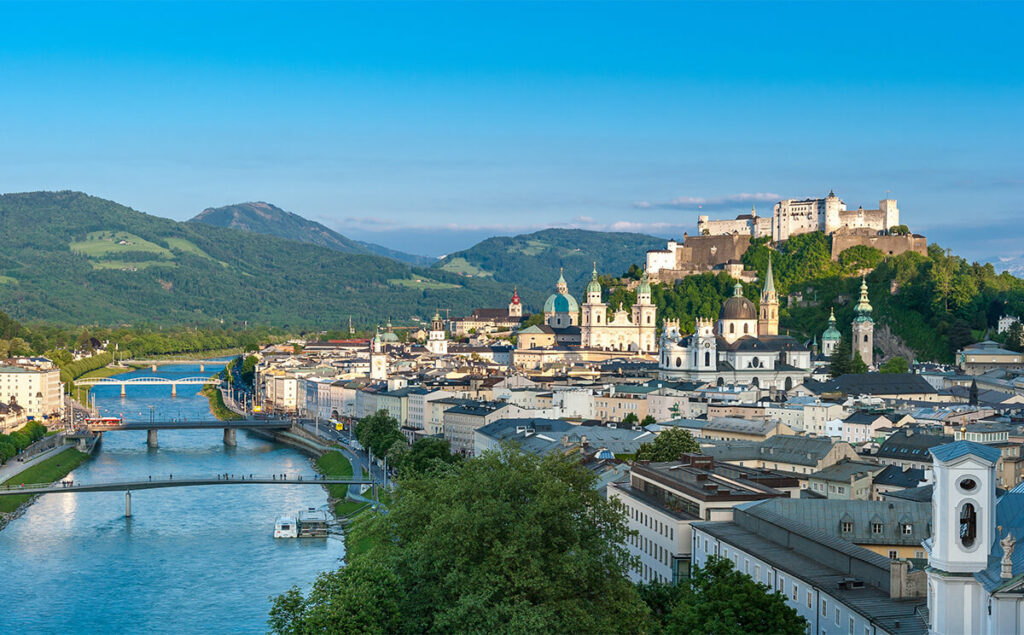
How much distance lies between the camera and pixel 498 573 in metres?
18.8

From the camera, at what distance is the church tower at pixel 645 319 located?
91875 mm

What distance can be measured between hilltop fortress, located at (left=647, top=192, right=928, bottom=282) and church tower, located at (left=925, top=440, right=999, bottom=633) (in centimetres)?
7712

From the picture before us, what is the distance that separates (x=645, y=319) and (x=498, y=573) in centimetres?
7394

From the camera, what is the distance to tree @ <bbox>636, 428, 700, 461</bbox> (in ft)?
123

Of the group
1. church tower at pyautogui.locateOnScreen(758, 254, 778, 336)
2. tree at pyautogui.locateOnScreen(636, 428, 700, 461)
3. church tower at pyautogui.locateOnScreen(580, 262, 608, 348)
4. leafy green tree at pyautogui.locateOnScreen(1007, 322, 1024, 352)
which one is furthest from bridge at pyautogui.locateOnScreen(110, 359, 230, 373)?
tree at pyautogui.locateOnScreen(636, 428, 700, 461)

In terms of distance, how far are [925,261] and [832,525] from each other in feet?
208

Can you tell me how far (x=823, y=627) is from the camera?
62.5ft

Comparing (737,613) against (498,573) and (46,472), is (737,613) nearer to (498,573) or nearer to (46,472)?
(498,573)

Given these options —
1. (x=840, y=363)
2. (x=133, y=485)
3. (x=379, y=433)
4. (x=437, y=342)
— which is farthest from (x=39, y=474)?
(x=437, y=342)

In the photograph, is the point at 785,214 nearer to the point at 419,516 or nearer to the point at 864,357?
the point at 864,357

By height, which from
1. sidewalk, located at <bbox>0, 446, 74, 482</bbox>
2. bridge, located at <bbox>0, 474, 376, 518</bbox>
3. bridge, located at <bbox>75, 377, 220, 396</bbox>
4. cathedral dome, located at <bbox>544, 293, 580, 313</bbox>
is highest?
cathedral dome, located at <bbox>544, 293, 580, 313</bbox>

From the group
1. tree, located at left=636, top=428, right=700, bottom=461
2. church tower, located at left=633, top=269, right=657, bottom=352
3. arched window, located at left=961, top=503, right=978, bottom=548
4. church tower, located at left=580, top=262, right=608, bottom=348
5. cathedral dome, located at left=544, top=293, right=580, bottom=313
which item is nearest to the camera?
arched window, located at left=961, top=503, right=978, bottom=548

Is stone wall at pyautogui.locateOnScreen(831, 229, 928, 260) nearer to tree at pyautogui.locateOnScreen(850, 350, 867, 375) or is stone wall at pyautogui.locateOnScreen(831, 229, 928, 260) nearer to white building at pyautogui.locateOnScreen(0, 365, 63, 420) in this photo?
tree at pyautogui.locateOnScreen(850, 350, 867, 375)

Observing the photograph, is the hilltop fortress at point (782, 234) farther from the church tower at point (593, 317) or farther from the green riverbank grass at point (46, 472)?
the green riverbank grass at point (46, 472)
